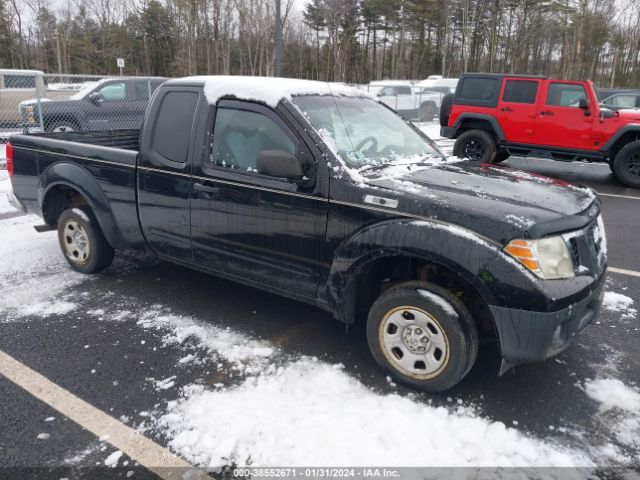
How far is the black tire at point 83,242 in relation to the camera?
4.63 m

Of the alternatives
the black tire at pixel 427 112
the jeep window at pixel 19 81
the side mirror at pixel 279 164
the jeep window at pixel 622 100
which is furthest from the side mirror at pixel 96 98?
the jeep window at pixel 622 100

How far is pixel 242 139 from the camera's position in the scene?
359cm

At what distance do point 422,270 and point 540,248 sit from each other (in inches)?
30.1

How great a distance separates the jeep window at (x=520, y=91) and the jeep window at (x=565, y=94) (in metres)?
0.32

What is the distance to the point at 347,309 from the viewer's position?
128 inches

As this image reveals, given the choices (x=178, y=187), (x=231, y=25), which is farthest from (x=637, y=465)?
(x=231, y=25)

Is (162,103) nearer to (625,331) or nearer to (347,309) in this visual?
(347,309)

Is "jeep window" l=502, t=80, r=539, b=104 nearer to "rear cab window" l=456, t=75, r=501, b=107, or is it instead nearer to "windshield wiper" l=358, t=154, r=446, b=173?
"rear cab window" l=456, t=75, r=501, b=107

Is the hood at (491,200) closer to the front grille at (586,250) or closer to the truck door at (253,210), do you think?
the front grille at (586,250)

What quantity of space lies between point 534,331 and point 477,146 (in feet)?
29.8

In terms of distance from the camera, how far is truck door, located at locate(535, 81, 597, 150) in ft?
32.2

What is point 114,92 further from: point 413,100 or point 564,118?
point 413,100

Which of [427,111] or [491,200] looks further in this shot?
[427,111]

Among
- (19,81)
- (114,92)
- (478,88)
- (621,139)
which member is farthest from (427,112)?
(19,81)
